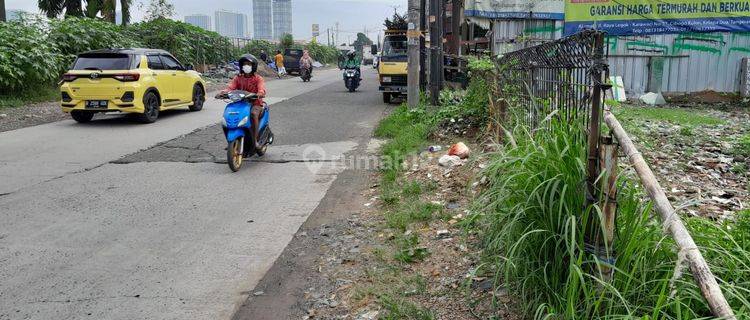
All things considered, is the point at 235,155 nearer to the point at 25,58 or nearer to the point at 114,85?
the point at 114,85

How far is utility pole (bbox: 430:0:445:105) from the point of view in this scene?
1387 cm

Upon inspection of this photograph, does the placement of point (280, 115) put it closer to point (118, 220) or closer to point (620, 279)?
point (118, 220)


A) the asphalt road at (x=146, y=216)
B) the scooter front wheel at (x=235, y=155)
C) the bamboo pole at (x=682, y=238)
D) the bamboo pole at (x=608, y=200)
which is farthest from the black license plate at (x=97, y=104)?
the bamboo pole at (x=608, y=200)

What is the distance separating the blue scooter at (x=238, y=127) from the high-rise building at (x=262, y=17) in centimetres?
13791

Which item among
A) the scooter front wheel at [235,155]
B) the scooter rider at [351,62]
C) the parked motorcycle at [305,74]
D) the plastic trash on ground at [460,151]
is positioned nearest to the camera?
the plastic trash on ground at [460,151]

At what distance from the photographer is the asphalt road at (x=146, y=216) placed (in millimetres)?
4211

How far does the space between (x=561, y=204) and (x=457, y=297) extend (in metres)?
1.07

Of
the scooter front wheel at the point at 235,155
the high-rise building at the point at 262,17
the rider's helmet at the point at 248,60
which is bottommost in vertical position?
the scooter front wheel at the point at 235,155

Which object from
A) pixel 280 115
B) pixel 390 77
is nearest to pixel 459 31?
pixel 390 77

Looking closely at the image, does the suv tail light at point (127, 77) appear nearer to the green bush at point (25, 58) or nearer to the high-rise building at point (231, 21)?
the green bush at point (25, 58)

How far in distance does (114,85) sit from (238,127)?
5.77m

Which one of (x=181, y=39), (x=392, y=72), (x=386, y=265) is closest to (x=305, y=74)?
(x=181, y=39)

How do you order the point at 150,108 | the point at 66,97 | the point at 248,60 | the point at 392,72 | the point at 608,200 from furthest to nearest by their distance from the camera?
the point at 392,72 < the point at 150,108 < the point at 66,97 < the point at 248,60 < the point at 608,200

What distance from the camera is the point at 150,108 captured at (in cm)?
1356
